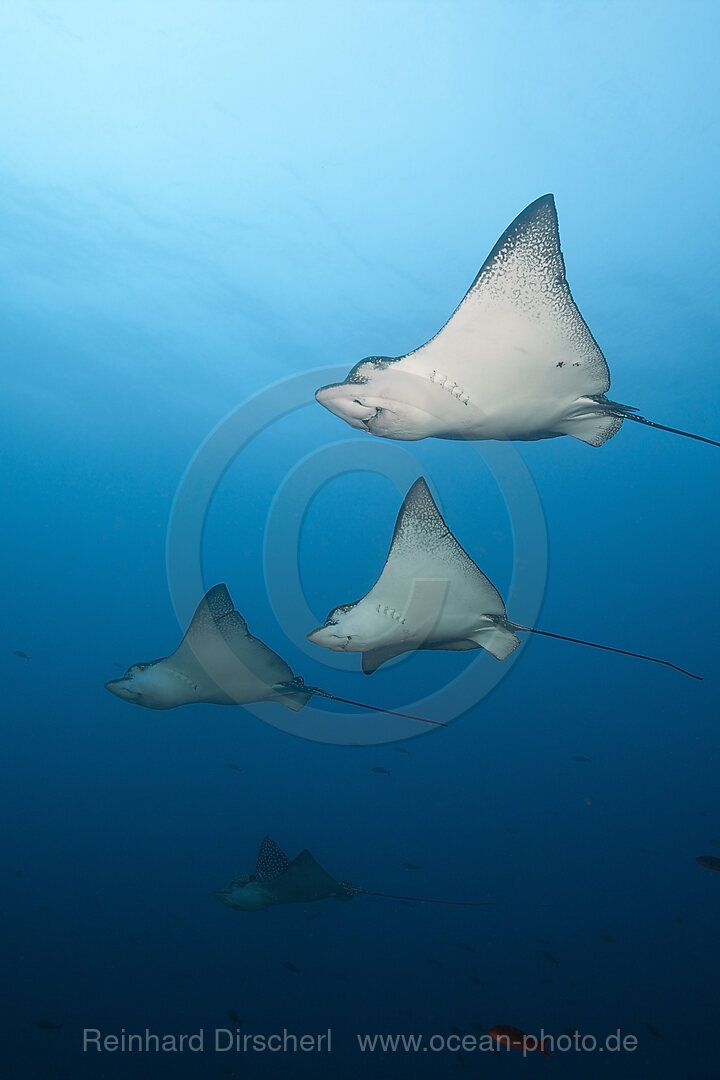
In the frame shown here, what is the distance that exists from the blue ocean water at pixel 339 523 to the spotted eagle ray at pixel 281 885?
5856mm

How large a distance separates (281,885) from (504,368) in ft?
22.5

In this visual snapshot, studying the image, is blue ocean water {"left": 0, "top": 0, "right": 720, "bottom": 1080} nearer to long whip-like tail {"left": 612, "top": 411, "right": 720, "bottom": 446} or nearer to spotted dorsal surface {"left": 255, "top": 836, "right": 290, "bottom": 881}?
spotted dorsal surface {"left": 255, "top": 836, "right": 290, "bottom": 881}

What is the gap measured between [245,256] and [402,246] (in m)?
3.20

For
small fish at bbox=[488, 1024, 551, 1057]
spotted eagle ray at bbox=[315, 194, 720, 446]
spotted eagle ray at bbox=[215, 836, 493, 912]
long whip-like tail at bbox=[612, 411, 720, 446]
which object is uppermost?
spotted eagle ray at bbox=[315, 194, 720, 446]

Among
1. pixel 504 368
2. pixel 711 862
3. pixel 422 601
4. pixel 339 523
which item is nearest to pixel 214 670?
pixel 422 601

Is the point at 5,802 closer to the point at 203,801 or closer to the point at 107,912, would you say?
the point at 107,912

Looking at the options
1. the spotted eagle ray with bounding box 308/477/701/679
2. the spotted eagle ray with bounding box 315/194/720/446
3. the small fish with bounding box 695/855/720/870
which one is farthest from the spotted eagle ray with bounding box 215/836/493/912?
the spotted eagle ray with bounding box 315/194/720/446

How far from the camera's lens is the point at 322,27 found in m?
7.77

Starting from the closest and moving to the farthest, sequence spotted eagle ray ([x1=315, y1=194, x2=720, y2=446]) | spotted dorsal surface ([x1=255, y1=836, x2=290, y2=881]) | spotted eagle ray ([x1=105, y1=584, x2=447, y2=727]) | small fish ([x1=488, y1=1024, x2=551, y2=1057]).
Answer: spotted eagle ray ([x1=315, y1=194, x2=720, y2=446]) → small fish ([x1=488, y1=1024, x2=551, y2=1057]) → spotted eagle ray ([x1=105, y1=584, x2=447, y2=727]) → spotted dorsal surface ([x1=255, y1=836, x2=290, y2=881])

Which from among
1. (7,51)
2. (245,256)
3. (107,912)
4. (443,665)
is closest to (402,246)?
(245,256)

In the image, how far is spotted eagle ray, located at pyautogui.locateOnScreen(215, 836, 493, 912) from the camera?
7215 millimetres

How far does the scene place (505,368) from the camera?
363 cm

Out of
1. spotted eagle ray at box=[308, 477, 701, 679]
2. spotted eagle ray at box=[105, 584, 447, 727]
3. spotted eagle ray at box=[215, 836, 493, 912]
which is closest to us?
spotted eagle ray at box=[308, 477, 701, 679]

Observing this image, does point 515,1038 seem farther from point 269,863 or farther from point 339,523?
point 339,523
